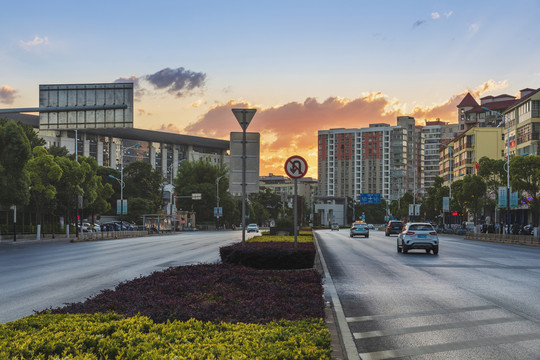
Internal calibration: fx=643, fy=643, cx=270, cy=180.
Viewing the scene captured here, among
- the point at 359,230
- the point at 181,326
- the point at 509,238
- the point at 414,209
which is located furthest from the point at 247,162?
the point at 414,209

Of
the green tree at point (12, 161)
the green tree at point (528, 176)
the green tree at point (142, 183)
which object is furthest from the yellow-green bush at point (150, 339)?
the green tree at point (142, 183)

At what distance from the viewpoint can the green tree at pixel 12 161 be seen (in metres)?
42.1

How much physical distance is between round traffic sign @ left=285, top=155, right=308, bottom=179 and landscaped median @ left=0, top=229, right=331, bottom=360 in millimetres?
7497

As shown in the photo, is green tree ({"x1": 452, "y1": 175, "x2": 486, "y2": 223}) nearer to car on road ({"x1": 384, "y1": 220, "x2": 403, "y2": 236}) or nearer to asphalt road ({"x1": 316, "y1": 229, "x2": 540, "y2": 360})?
car on road ({"x1": 384, "y1": 220, "x2": 403, "y2": 236})

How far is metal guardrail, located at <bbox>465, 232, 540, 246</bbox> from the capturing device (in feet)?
164

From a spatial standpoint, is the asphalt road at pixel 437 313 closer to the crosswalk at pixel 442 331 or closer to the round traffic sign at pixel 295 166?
the crosswalk at pixel 442 331

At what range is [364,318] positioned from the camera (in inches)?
426

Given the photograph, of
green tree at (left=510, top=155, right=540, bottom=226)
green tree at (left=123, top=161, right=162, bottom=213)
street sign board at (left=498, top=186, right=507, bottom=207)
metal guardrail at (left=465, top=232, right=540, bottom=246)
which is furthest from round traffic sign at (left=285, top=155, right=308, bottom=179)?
green tree at (left=123, top=161, right=162, bottom=213)

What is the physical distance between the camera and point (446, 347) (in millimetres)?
8336

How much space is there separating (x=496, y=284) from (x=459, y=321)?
6904mm

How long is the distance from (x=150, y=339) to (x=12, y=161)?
39804mm

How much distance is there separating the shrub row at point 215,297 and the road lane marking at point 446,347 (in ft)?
3.10

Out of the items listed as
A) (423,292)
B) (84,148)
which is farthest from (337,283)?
(84,148)

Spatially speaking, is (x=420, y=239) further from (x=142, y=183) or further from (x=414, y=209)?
(x=142, y=183)
